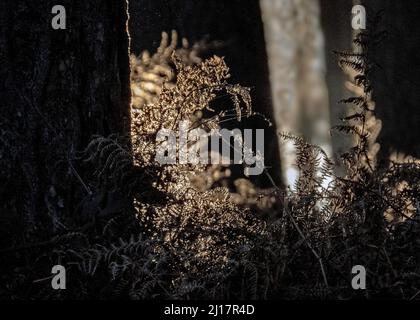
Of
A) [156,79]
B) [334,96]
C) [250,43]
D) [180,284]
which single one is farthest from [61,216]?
[334,96]

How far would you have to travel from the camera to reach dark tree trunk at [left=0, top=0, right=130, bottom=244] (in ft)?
11.6

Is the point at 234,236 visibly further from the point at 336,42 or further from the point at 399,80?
the point at 336,42

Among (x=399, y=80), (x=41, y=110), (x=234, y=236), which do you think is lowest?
(x=234, y=236)

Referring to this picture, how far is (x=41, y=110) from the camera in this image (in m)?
Result: 3.57

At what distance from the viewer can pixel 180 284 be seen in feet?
10.5

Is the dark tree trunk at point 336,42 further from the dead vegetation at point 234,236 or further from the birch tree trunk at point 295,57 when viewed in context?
the dead vegetation at point 234,236

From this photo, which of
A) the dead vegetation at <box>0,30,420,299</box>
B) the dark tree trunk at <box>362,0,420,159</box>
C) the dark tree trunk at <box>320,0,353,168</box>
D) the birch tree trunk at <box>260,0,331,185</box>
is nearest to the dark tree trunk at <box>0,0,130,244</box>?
the dead vegetation at <box>0,30,420,299</box>

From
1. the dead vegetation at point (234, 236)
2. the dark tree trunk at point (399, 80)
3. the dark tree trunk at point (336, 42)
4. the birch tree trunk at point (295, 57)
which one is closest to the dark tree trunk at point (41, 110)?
the dead vegetation at point (234, 236)

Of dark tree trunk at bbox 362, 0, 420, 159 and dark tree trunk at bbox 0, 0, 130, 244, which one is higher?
dark tree trunk at bbox 362, 0, 420, 159

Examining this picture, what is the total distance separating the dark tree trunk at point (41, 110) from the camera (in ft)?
11.6

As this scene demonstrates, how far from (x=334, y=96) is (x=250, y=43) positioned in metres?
3.68

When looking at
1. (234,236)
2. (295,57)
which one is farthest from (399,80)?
(295,57)

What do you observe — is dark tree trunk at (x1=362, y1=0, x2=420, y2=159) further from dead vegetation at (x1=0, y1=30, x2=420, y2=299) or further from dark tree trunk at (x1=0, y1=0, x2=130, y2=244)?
dark tree trunk at (x1=0, y1=0, x2=130, y2=244)

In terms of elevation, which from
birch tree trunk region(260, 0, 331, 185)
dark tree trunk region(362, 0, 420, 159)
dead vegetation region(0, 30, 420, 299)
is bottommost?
dead vegetation region(0, 30, 420, 299)
